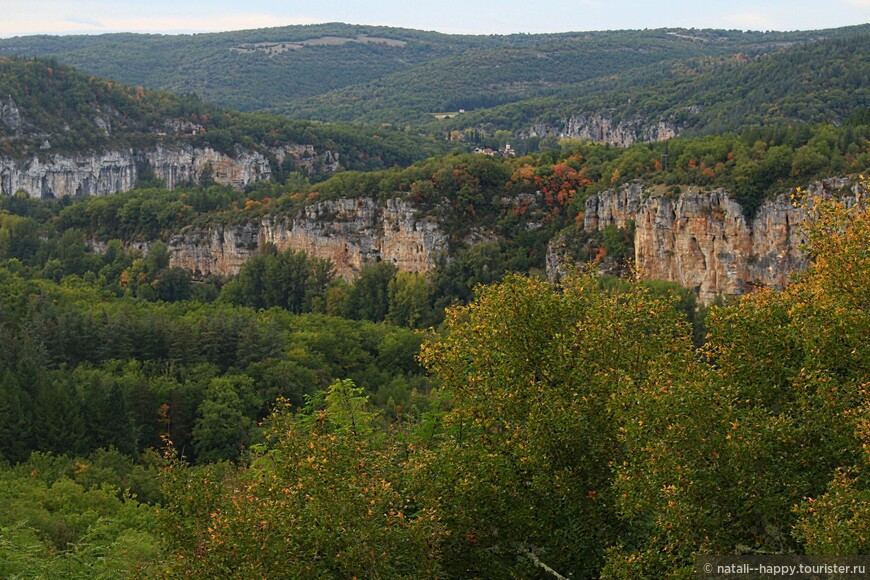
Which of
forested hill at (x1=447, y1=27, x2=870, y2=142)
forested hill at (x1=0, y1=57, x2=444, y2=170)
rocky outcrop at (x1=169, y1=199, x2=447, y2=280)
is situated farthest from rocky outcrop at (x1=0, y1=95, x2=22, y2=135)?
forested hill at (x1=447, y1=27, x2=870, y2=142)

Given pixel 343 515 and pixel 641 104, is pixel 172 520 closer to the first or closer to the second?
pixel 343 515

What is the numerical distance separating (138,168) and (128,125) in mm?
6588

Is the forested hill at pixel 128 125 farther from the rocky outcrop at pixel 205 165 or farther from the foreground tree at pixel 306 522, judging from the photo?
the foreground tree at pixel 306 522

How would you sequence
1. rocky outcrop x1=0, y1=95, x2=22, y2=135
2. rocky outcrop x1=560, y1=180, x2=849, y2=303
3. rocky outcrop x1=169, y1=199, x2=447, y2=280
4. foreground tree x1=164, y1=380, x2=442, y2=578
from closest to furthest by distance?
foreground tree x1=164, y1=380, x2=442, y2=578, rocky outcrop x1=560, y1=180, x2=849, y2=303, rocky outcrop x1=169, y1=199, x2=447, y2=280, rocky outcrop x1=0, y1=95, x2=22, y2=135

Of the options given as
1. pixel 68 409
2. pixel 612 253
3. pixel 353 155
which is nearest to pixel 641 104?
pixel 353 155

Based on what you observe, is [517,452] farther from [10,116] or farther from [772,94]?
[772,94]

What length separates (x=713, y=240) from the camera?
72.6m

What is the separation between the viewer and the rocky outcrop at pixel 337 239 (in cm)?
9169

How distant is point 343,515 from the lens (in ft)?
51.6

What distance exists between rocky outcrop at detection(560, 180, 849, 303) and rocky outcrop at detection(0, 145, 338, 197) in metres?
84.9

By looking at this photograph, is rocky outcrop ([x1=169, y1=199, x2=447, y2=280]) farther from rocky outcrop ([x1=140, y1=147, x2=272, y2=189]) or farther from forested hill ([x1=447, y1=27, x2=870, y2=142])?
forested hill ([x1=447, y1=27, x2=870, y2=142])

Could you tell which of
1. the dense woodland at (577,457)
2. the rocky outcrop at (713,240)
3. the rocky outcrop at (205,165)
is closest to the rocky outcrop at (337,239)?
the rocky outcrop at (713,240)

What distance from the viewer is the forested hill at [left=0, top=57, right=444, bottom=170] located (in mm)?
143250

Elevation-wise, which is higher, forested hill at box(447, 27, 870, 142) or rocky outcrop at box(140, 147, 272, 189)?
forested hill at box(447, 27, 870, 142)
